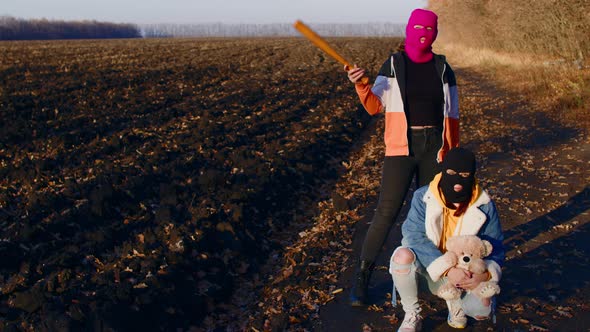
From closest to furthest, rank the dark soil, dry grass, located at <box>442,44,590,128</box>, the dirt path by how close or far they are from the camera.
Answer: the dirt path → the dark soil → dry grass, located at <box>442,44,590,128</box>

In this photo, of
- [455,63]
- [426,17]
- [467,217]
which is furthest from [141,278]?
[455,63]

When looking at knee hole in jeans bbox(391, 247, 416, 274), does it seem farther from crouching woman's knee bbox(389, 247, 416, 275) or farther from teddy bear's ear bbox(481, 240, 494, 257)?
teddy bear's ear bbox(481, 240, 494, 257)

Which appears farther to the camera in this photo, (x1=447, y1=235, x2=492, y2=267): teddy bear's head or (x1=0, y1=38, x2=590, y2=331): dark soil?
(x1=0, y1=38, x2=590, y2=331): dark soil

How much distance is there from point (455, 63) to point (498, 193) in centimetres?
2589

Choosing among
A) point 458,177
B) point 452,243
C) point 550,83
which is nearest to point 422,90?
point 458,177

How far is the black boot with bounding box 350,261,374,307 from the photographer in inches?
163

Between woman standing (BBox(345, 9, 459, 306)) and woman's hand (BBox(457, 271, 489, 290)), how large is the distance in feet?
2.78

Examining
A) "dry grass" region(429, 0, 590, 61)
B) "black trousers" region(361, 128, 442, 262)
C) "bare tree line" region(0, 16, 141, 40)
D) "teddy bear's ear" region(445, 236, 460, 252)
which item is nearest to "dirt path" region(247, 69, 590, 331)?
"black trousers" region(361, 128, 442, 262)

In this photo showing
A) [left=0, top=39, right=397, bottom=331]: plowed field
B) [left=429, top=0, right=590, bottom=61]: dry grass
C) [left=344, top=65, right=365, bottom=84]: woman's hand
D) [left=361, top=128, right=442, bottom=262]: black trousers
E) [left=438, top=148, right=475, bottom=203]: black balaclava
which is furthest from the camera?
[left=429, top=0, right=590, bottom=61]: dry grass

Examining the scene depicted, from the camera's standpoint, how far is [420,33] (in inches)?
146

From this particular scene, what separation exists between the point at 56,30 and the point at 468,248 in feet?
387

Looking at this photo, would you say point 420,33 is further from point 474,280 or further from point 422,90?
point 474,280

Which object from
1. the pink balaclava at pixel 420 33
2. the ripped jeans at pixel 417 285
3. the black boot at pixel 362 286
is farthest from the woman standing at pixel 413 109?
the ripped jeans at pixel 417 285

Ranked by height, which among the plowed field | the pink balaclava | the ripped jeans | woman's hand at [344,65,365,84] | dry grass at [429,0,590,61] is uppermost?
dry grass at [429,0,590,61]
